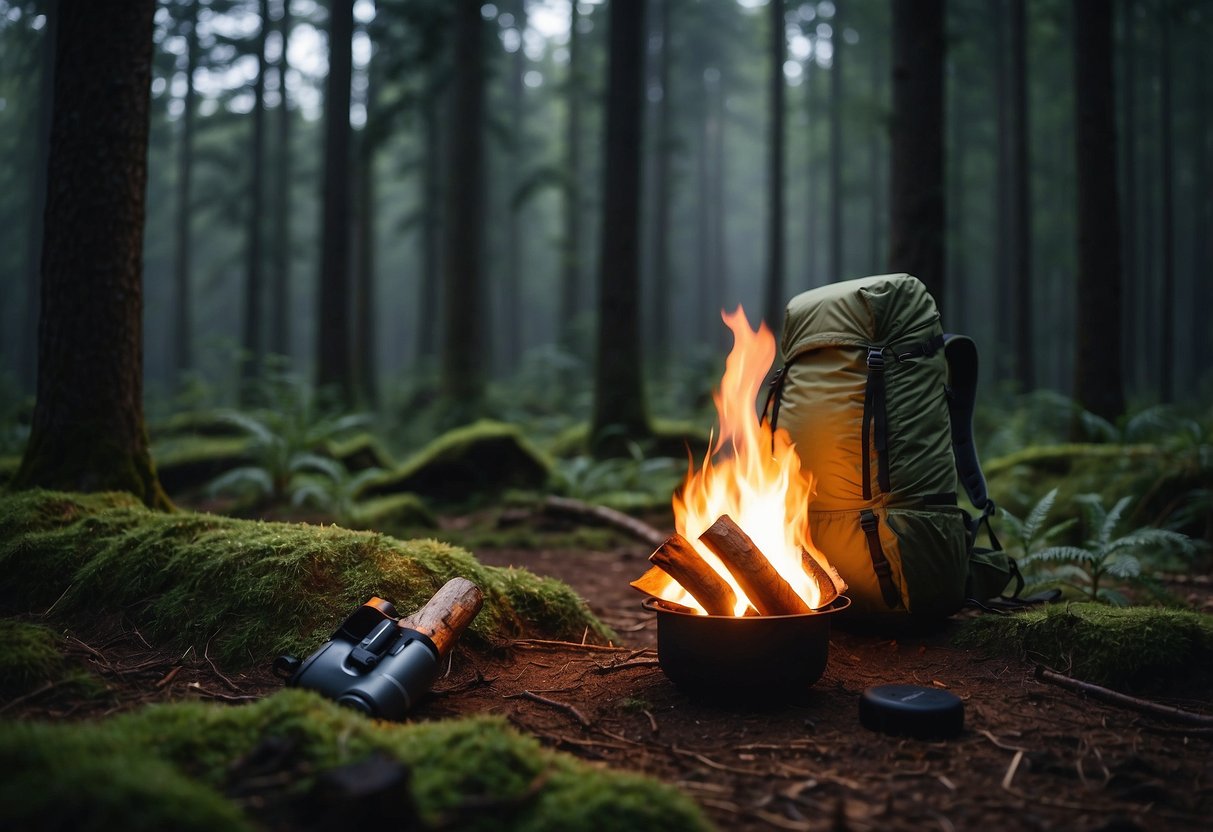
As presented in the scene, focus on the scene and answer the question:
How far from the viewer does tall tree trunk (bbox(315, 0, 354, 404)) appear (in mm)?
13852

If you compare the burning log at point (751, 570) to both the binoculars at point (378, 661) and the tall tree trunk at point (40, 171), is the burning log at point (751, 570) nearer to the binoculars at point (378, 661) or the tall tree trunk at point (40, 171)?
the binoculars at point (378, 661)

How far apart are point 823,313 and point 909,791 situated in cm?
233

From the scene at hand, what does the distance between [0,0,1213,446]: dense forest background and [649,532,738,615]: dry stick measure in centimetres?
522

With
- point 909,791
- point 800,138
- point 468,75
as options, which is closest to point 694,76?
point 800,138

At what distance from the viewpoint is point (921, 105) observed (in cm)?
739

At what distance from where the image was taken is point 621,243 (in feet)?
35.4

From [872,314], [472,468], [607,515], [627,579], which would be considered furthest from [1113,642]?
[472,468]

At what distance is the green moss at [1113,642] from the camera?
3.38 meters

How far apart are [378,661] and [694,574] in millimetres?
1322

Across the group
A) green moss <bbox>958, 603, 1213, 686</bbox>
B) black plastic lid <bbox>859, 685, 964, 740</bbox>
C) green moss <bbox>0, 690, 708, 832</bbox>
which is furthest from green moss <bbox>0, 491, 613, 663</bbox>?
green moss <bbox>958, 603, 1213, 686</bbox>

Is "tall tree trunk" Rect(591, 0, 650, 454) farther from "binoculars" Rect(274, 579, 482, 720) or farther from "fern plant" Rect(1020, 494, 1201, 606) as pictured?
"binoculars" Rect(274, 579, 482, 720)

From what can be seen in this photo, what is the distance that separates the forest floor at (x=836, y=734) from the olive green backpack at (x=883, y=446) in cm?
44

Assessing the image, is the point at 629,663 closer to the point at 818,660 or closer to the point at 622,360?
the point at 818,660

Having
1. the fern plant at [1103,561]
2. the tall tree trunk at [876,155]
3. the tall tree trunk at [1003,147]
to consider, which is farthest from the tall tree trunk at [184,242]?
the fern plant at [1103,561]
